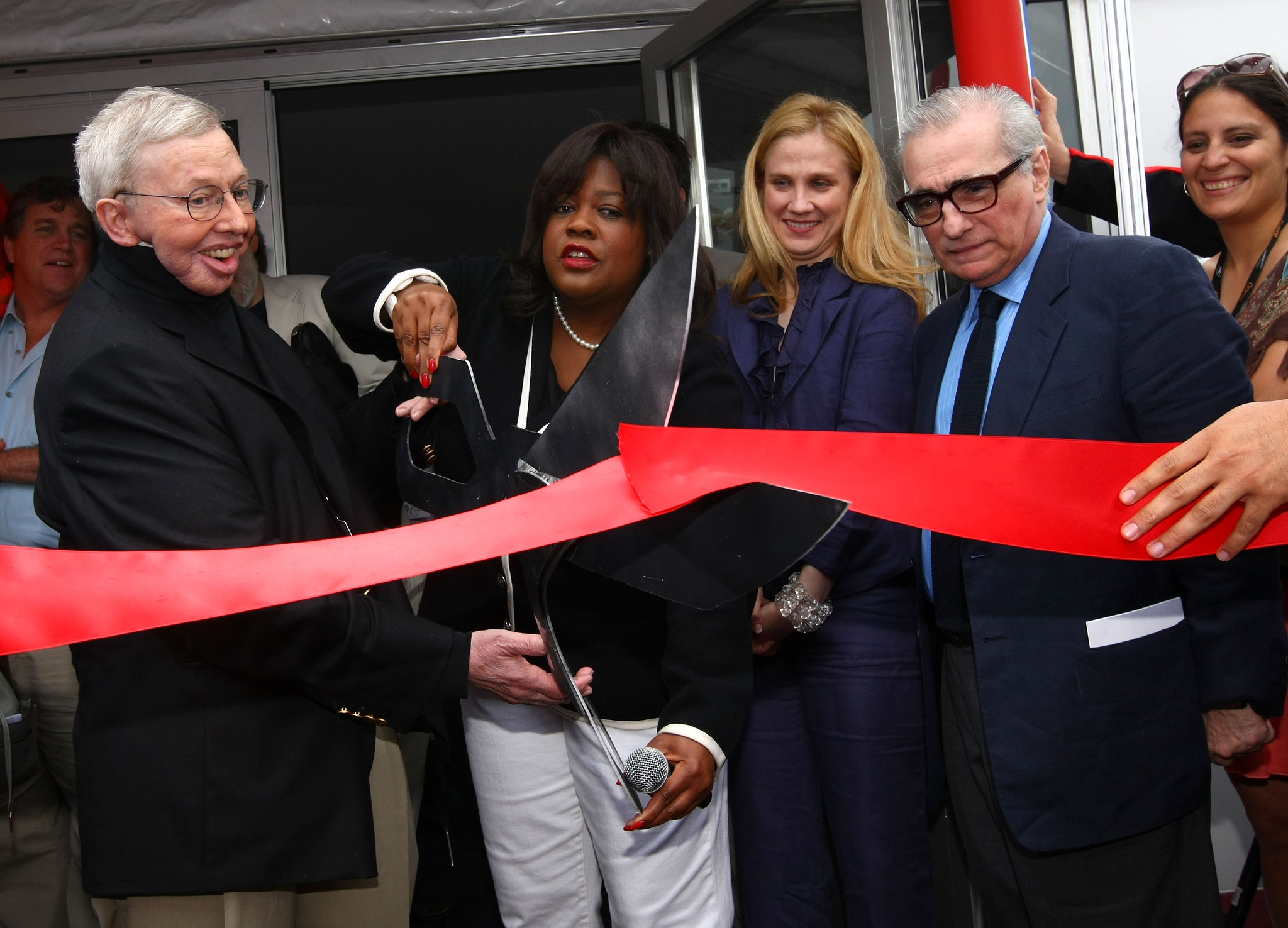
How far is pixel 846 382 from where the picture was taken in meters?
1.94

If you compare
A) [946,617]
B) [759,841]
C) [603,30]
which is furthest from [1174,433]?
[603,30]

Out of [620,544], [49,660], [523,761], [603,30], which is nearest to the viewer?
[620,544]

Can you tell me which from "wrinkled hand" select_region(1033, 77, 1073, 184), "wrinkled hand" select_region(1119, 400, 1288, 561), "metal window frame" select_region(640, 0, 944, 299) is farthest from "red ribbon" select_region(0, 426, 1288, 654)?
"wrinkled hand" select_region(1033, 77, 1073, 184)

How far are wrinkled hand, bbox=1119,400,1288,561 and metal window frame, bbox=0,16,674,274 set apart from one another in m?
3.04

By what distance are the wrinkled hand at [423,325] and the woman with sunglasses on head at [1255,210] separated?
145 centimetres

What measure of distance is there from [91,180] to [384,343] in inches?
20.5

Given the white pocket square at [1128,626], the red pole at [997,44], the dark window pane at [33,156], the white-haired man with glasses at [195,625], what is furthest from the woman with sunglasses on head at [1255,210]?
the dark window pane at [33,156]

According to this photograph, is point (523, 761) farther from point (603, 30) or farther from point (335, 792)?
point (603, 30)

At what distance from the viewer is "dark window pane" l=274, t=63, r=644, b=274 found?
4004mm

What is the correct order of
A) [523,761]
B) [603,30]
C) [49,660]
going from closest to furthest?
[523,761], [49,660], [603,30]

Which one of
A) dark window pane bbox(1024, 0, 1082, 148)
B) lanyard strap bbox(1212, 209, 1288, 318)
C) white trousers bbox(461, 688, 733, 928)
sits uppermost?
dark window pane bbox(1024, 0, 1082, 148)

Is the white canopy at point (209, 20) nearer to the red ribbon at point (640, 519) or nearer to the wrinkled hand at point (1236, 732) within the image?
the red ribbon at point (640, 519)

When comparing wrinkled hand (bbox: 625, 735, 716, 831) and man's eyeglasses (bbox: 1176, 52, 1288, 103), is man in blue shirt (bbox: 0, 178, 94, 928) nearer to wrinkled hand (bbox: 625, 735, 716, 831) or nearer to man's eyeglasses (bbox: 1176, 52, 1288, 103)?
wrinkled hand (bbox: 625, 735, 716, 831)

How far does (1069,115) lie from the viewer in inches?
84.8
